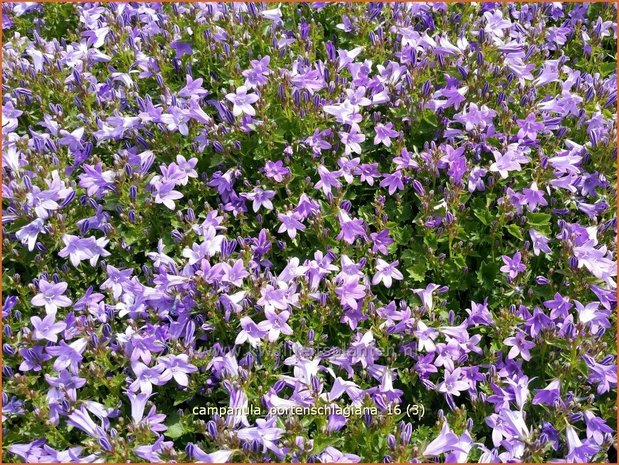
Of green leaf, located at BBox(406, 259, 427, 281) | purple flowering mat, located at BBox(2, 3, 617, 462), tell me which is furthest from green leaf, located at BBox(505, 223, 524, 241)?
green leaf, located at BBox(406, 259, 427, 281)

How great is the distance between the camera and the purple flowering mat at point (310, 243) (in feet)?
11.7

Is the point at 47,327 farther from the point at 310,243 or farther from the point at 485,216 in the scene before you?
the point at 485,216

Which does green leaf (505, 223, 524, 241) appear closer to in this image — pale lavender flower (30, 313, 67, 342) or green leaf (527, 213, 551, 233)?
green leaf (527, 213, 551, 233)

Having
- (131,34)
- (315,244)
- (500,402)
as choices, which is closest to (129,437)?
(315,244)

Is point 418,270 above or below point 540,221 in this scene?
below

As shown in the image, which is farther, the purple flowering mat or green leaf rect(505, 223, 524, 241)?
green leaf rect(505, 223, 524, 241)

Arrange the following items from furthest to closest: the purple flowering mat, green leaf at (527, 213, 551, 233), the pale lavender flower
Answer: green leaf at (527, 213, 551, 233), the pale lavender flower, the purple flowering mat

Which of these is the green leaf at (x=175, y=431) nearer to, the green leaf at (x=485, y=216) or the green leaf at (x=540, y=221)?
the green leaf at (x=485, y=216)

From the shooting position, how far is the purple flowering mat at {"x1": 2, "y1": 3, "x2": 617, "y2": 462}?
3.55 metres

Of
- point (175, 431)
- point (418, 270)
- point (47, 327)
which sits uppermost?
point (47, 327)

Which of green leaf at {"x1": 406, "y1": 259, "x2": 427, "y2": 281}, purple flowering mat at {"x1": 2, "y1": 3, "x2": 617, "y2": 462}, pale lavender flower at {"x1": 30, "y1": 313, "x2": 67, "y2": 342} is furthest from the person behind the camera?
green leaf at {"x1": 406, "y1": 259, "x2": 427, "y2": 281}

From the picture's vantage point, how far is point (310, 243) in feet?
14.0

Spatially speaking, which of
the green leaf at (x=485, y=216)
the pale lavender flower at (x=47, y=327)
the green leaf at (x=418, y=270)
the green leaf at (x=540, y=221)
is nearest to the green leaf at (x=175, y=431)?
the pale lavender flower at (x=47, y=327)

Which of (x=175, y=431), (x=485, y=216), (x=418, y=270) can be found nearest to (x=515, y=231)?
(x=485, y=216)
